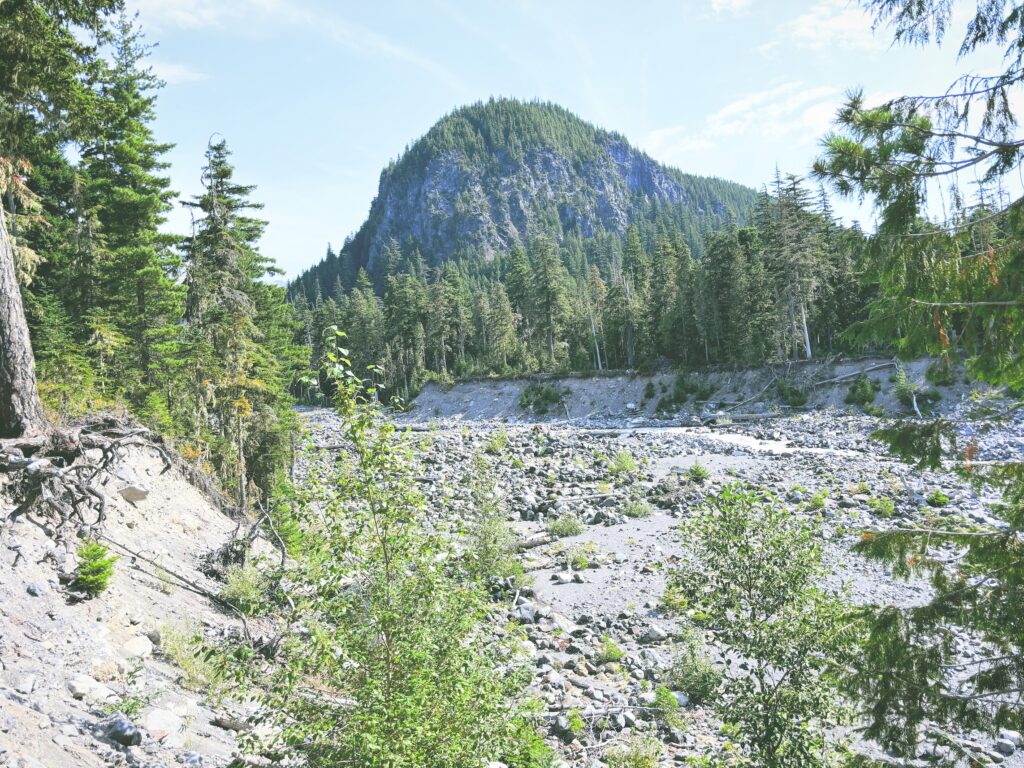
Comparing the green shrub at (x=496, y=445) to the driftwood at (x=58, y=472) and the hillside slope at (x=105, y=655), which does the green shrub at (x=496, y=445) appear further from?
the driftwood at (x=58, y=472)

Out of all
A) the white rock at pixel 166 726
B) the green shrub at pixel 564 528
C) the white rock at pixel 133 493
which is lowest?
the green shrub at pixel 564 528

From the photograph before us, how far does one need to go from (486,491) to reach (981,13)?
44.5 feet

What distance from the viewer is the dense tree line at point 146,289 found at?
17.0m

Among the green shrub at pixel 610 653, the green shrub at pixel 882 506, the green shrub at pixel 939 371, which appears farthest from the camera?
the green shrub at pixel 882 506

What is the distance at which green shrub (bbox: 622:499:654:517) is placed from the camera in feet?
63.5

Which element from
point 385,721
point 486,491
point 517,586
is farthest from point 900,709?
point 486,491

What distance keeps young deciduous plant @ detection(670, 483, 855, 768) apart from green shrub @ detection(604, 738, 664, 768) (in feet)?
6.61

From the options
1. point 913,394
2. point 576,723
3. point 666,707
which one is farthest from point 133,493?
point 913,394

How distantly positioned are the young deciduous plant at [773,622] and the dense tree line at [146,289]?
47.1ft

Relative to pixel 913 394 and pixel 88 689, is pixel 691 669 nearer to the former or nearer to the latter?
pixel 88 689

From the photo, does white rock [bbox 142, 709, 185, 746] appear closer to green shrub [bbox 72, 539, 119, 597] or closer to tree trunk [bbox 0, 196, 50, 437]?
green shrub [bbox 72, 539, 119, 597]

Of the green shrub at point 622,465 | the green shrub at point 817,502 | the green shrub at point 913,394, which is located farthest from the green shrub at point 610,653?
the green shrub at point 913,394

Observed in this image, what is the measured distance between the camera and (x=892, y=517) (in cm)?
1644

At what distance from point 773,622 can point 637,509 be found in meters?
14.5
